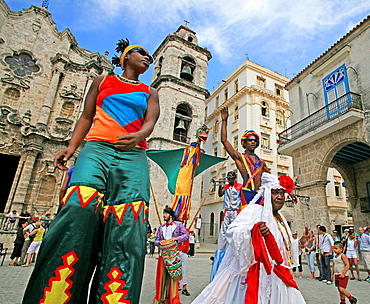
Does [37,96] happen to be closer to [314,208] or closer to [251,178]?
[251,178]

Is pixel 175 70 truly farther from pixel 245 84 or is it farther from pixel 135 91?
pixel 135 91

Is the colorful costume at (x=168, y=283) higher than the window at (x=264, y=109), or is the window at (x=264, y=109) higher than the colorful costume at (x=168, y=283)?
the window at (x=264, y=109)

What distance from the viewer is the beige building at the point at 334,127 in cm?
1132

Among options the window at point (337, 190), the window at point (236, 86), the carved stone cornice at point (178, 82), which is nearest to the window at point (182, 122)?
the carved stone cornice at point (178, 82)

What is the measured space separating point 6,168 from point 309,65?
73.6 feet

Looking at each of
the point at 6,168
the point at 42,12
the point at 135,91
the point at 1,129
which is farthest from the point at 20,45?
the point at 135,91

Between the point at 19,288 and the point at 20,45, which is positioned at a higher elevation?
the point at 20,45

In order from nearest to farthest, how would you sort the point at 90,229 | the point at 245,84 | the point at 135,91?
the point at 90,229 < the point at 135,91 < the point at 245,84

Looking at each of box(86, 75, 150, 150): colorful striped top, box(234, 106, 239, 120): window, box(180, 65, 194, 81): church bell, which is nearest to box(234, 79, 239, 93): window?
box(234, 106, 239, 120): window

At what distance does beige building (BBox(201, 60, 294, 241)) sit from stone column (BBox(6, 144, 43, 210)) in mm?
15119

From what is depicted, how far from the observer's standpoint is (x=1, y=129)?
1695 centimetres

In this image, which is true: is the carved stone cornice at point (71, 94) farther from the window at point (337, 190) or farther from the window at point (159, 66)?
the window at point (337, 190)

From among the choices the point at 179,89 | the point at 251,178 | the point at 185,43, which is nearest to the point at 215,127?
the point at 179,89

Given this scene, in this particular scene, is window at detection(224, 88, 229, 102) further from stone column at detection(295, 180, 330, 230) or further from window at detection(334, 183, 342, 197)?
stone column at detection(295, 180, 330, 230)
